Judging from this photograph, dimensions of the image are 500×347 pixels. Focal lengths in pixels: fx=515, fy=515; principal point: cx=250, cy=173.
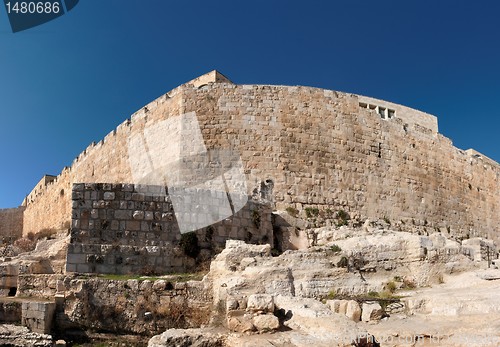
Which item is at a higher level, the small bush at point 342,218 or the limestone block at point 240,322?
the small bush at point 342,218

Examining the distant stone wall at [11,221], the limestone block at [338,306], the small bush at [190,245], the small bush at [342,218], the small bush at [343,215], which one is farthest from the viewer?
the distant stone wall at [11,221]

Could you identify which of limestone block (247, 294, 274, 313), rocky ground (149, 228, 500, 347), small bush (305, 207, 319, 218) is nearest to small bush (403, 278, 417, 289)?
rocky ground (149, 228, 500, 347)

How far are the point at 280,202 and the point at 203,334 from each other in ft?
29.4

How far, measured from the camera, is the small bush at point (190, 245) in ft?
33.5

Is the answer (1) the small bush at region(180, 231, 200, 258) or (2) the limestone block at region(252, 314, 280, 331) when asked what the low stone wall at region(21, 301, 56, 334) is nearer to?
(1) the small bush at region(180, 231, 200, 258)

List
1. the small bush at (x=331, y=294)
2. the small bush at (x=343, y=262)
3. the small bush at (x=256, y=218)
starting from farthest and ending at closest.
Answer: the small bush at (x=256, y=218), the small bush at (x=343, y=262), the small bush at (x=331, y=294)

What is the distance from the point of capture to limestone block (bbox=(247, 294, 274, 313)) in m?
6.59

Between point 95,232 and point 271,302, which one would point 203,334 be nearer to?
point 271,302

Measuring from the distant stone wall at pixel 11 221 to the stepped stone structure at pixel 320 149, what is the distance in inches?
700

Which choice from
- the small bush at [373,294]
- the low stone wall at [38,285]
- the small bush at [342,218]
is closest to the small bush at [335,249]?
the small bush at [373,294]

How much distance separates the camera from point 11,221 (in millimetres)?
36125

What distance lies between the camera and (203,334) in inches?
251

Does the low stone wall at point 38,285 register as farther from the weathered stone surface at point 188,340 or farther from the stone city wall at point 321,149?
the stone city wall at point 321,149

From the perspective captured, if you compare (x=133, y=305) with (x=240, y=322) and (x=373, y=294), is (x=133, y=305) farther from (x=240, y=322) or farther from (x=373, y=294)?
(x=373, y=294)
